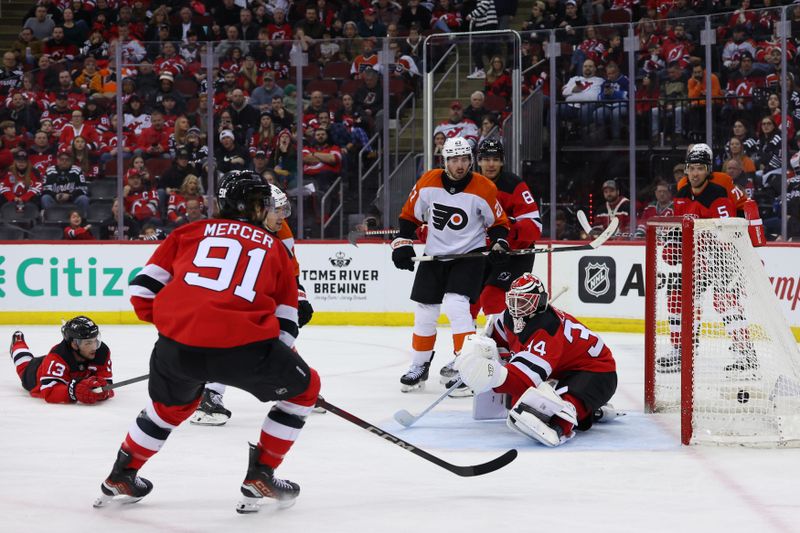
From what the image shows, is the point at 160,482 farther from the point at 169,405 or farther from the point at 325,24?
the point at 325,24

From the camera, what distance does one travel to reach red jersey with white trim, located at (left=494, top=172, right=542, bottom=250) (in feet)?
19.1

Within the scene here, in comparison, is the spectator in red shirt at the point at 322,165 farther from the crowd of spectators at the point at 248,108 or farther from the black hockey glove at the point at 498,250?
the black hockey glove at the point at 498,250

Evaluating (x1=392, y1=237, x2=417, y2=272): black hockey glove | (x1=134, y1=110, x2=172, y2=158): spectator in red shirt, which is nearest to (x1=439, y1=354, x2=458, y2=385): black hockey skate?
(x1=392, y1=237, x2=417, y2=272): black hockey glove

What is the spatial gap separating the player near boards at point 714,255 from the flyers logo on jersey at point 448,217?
38.0 inches

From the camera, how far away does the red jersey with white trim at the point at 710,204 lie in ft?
19.8

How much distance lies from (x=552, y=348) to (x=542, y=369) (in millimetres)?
89

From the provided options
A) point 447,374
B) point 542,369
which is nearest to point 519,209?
point 447,374

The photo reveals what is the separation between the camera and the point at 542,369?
13.8ft

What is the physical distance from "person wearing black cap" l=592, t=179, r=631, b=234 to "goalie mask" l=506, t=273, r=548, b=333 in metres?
4.01

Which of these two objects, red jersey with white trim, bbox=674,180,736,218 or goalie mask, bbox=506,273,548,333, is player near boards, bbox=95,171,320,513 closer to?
goalie mask, bbox=506,273,548,333

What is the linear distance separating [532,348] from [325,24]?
7642 mm

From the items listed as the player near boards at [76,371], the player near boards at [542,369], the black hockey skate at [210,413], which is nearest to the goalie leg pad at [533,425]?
the player near boards at [542,369]

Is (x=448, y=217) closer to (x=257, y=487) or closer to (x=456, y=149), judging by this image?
(x=456, y=149)

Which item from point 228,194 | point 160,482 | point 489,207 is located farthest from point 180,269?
point 489,207
